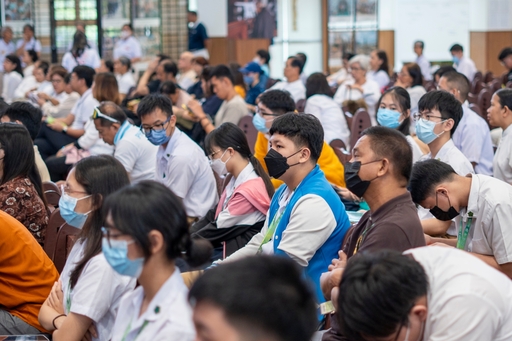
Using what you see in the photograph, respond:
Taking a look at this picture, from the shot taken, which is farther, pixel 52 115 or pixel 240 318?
pixel 52 115

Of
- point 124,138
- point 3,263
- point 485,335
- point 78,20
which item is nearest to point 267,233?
point 3,263

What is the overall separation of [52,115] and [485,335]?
22.6 ft

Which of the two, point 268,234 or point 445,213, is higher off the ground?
point 445,213

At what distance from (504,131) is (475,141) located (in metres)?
0.37

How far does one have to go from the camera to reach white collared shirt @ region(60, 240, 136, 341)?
2168 mm

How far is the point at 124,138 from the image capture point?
4.76m

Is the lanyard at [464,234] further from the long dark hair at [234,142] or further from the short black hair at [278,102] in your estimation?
the short black hair at [278,102]

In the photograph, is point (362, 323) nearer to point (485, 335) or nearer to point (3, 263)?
point (485, 335)

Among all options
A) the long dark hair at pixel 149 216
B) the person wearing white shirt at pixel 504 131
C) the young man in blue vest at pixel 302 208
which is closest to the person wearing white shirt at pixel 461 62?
the person wearing white shirt at pixel 504 131

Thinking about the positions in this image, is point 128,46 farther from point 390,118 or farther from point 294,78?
point 390,118

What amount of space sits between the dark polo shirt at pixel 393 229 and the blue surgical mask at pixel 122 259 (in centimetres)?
65

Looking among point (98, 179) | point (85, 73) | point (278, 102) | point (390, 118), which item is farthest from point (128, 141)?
point (85, 73)

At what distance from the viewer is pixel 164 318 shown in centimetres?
175

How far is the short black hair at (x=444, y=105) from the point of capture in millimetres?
4004
